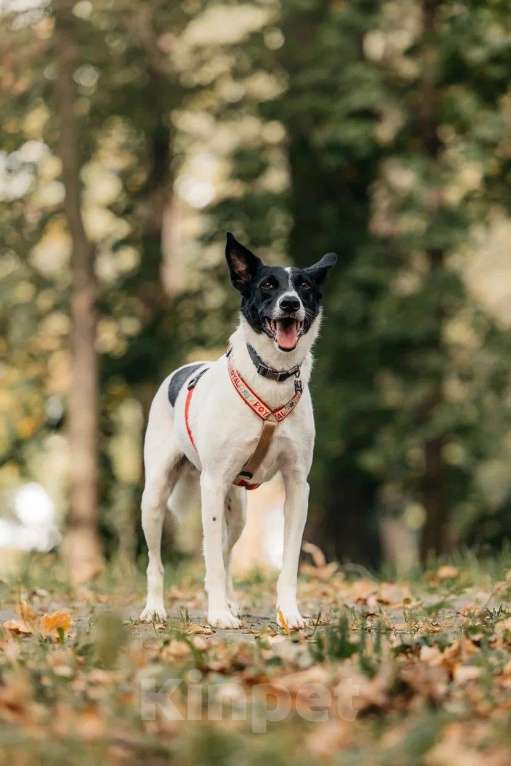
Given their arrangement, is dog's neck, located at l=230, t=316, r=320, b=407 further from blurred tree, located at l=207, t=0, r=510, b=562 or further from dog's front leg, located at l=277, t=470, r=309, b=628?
blurred tree, located at l=207, t=0, r=510, b=562

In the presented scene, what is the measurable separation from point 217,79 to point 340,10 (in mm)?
2052

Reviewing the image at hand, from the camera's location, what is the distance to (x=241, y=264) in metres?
6.47

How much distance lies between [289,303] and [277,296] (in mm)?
114

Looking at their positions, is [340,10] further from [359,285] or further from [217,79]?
[359,285]

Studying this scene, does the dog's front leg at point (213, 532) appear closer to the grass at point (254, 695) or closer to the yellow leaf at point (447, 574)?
the grass at point (254, 695)

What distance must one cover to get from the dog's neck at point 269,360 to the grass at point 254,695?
3.88ft

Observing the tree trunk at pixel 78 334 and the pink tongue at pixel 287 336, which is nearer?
the pink tongue at pixel 287 336

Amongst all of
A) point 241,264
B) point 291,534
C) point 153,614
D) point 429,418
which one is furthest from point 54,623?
point 429,418

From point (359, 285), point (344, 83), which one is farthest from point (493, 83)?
point (359, 285)

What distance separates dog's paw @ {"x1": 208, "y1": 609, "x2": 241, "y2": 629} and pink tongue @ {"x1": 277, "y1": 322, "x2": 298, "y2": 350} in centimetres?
135

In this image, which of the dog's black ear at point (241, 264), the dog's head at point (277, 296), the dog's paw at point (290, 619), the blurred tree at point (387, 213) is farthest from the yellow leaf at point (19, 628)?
the blurred tree at point (387, 213)

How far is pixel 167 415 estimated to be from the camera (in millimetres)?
7164

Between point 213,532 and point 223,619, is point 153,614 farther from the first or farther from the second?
point 213,532

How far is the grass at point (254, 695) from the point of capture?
Answer: 313 centimetres
